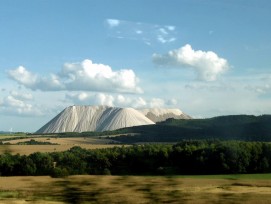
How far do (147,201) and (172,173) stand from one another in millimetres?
398

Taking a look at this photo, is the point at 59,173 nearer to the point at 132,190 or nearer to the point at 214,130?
the point at 132,190

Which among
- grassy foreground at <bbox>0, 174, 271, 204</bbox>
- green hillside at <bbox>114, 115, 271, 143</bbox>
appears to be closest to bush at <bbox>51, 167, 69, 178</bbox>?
grassy foreground at <bbox>0, 174, 271, 204</bbox>

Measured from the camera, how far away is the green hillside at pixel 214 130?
12066 centimetres

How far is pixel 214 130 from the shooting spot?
138375 millimetres

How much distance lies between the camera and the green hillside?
396ft

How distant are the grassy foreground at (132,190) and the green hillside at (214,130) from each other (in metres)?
109

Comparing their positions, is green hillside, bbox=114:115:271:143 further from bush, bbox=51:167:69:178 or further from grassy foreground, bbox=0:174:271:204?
bush, bbox=51:167:69:178

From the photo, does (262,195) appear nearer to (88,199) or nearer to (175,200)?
(175,200)

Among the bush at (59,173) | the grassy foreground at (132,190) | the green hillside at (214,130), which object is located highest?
the green hillside at (214,130)

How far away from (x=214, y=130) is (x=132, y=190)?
136 meters

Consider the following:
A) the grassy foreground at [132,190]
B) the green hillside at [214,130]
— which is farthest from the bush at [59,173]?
the green hillside at [214,130]

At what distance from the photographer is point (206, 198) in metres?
4.50

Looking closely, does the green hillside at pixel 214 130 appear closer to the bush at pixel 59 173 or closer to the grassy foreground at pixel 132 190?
the grassy foreground at pixel 132 190

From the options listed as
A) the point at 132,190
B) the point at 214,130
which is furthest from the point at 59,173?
the point at 214,130
